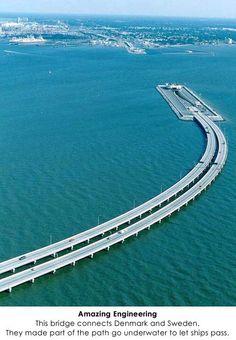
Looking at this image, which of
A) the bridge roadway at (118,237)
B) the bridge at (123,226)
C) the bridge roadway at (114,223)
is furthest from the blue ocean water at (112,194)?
the bridge roadway at (114,223)

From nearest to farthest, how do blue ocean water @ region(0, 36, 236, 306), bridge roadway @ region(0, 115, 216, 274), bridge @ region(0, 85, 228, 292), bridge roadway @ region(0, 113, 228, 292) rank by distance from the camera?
blue ocean water @ region(0, 36, 236, 306), bridge roadway @ region(0, 113, 228, 292), bridge @ region(0, 85, 228, 292), bridge roadway @ region(0, 115, 216, 274)

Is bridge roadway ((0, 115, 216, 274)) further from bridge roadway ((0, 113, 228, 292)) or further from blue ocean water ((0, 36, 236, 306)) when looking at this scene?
blue ocean water ((0, 36, 236, 306))

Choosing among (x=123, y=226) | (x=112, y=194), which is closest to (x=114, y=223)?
(x=123, y=226)

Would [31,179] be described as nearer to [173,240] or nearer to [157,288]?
[173,240]

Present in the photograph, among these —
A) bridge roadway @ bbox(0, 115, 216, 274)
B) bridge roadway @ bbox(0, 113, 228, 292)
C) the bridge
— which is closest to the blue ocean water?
bridge roadway @ bbox(0, 113, 228, 292)

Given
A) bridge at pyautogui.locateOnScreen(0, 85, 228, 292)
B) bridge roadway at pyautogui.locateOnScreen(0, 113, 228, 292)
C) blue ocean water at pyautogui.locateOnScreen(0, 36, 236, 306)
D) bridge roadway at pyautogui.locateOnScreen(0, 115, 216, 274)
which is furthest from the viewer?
bridge roadway at pyautogui.locateOnScreen(0, 115, 216, 274)
